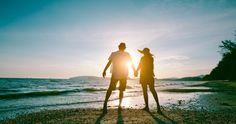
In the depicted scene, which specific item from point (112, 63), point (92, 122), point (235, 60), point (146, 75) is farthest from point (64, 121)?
point (235, 60)

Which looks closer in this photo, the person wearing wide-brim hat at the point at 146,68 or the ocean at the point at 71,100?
the person wearing wide-brim hat at the point at 146,68

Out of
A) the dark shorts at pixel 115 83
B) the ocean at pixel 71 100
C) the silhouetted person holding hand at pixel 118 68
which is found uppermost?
the silhouetted person holding hand at pixel 118 68

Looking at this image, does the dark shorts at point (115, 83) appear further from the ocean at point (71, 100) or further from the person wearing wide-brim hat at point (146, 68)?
the ocean at point (71, 100)

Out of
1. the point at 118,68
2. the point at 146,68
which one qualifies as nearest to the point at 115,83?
the point at 118,68

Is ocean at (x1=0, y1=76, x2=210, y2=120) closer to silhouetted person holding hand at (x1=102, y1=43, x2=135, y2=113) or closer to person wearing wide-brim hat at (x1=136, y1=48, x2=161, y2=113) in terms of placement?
person wearing wide-brim hat at (x1=136, y1=48, x2=161, y2=113)

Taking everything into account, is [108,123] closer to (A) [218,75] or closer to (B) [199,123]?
(B) [199,123]

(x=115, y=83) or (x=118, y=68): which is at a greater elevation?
(x=118, y=68)

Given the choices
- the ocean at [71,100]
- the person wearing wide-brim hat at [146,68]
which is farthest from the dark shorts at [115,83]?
the ocean at [71,100]

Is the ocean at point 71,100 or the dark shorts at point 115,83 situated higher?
the dark shorts at point 115,83

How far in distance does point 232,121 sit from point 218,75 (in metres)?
102

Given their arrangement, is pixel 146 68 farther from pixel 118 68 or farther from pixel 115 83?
pixel 115 83

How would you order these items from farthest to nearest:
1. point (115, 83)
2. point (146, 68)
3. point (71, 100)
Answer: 1. point (71, 100)
2. point (146, 68)
3. point (115, 83)

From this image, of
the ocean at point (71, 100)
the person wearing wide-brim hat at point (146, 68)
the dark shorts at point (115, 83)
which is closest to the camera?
the dark shorts at point (115, 83)

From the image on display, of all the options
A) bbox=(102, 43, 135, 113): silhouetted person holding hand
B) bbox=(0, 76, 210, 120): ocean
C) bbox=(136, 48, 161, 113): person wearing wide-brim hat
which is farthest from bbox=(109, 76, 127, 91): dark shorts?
bbox=(0, 76, 210, 120): ocean
